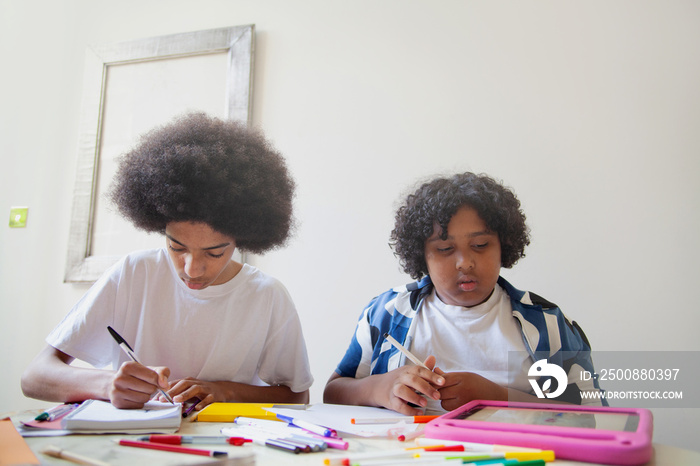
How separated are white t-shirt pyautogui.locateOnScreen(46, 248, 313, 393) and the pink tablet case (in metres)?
0.57

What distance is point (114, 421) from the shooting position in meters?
0.68

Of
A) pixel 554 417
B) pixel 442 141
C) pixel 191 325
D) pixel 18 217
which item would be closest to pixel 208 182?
pixel 191 325

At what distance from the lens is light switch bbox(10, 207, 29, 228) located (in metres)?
2.04

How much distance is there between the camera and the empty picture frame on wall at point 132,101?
1877mm

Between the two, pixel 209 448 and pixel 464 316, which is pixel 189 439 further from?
pixel 464 316

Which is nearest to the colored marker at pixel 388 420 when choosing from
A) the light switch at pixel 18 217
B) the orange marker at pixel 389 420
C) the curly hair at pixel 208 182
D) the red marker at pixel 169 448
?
the orange marker at pixel 389 420

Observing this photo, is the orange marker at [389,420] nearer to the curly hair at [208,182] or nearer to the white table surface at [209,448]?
the white table surface at [209,448]

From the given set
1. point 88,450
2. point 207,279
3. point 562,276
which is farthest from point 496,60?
point 88,450

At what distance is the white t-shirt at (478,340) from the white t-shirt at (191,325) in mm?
294

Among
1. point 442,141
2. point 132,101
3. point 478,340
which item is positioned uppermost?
point 132,101

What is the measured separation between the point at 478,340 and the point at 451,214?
270mm

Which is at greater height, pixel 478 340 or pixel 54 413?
pixel 478 340

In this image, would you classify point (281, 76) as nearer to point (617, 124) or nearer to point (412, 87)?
point (412, 87)

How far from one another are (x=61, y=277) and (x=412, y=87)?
4.79 feet
